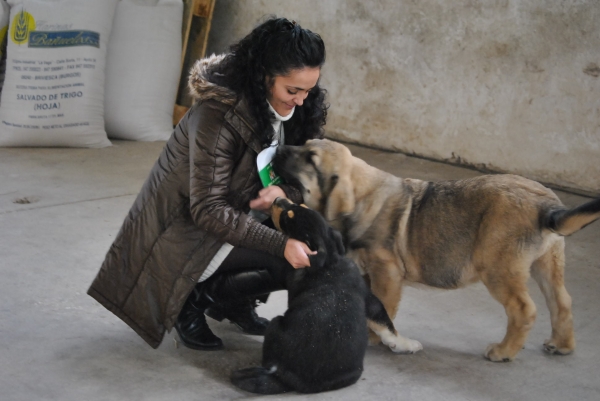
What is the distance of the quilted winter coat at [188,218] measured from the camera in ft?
9.23

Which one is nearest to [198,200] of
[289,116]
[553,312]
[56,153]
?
[289,116]

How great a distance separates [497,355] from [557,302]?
0.38 metres

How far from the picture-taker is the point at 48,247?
4.24 meters

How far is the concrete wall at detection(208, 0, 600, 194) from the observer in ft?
18.8

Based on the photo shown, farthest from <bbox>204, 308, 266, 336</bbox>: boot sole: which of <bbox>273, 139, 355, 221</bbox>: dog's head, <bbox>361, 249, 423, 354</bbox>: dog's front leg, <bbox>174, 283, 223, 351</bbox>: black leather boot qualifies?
<bbox>273, 139, 355, 221</bbox>: dog's head

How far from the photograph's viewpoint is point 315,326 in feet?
8.69

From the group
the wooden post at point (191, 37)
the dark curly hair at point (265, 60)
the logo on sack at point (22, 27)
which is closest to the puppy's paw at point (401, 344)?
the dark curly hair at point (265, 60)

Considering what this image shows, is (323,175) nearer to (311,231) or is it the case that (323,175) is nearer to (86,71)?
(311,231)

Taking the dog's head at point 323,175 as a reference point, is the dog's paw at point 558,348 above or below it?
below

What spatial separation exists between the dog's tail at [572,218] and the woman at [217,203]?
3.49ft

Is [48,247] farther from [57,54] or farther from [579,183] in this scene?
[579,183]

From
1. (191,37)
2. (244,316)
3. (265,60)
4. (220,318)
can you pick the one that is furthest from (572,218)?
(191,37)

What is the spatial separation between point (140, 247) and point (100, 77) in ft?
13.0

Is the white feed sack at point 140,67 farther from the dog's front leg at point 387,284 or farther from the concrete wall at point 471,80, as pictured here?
the dog's front leg at point 387,284
